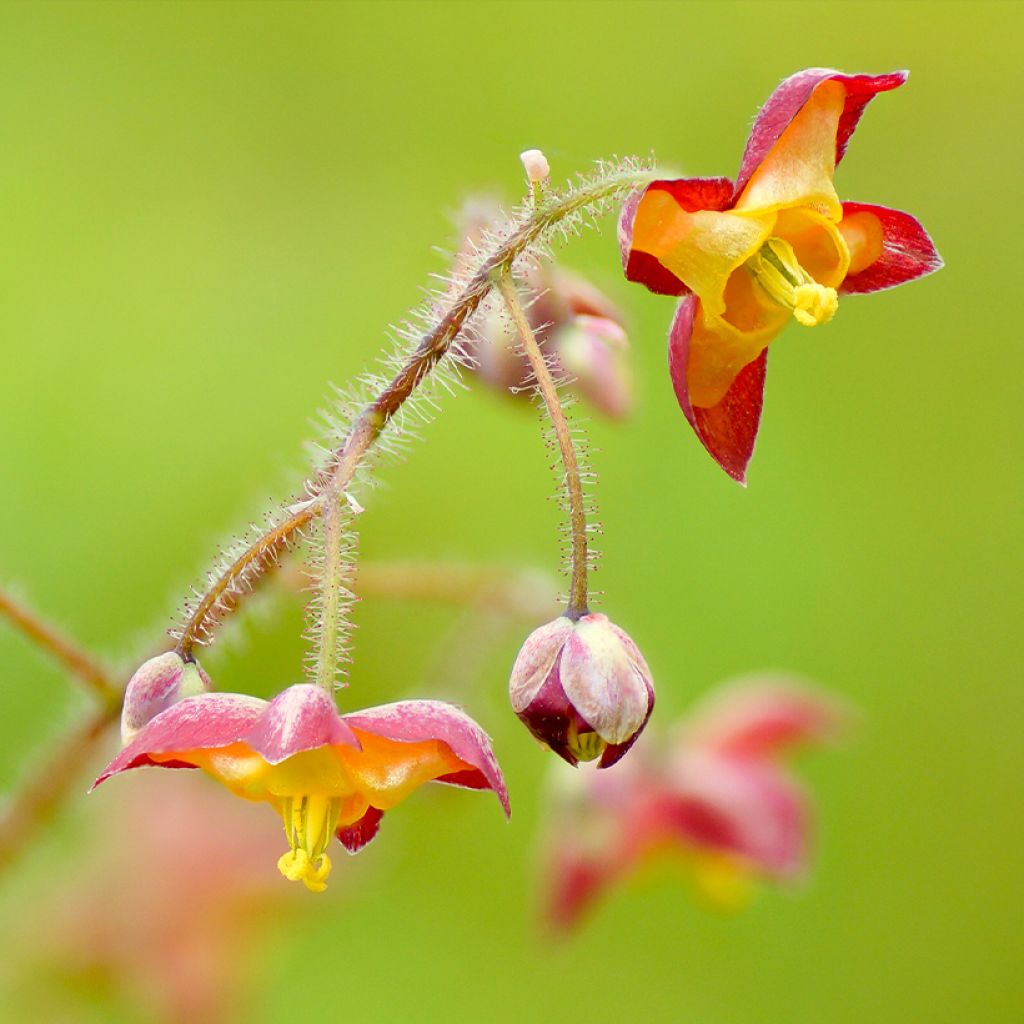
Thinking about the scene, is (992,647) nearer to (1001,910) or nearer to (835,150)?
(1001,910)

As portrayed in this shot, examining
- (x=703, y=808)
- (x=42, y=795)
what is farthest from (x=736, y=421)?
(x=703, y=808)

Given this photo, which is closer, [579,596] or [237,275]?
[579,596]

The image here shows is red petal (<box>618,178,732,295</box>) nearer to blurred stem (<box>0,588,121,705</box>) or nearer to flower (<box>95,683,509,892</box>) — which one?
flower (<box>95,683,509,892</box>)

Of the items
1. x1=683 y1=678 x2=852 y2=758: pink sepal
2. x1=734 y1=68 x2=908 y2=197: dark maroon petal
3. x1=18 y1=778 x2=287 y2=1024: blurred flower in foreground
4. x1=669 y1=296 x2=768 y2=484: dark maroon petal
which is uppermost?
x1=734 y1=68 x2=908 y2=197: dark maroon petal

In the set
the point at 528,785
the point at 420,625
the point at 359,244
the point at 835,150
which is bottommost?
the point at 528,785

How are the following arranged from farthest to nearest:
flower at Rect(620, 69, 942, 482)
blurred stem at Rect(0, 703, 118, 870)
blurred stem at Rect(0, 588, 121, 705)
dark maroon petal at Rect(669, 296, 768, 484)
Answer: blurred stem at Rect(0, 703, 118, 870) → blurred stem at Rect(0, 588, 121, 705) → dark maroon petal at Rect(669, 296, 768, 484) → flower at Rect(620, 69, 942, 482)

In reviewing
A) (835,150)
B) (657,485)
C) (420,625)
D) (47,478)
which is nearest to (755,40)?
(657,485)

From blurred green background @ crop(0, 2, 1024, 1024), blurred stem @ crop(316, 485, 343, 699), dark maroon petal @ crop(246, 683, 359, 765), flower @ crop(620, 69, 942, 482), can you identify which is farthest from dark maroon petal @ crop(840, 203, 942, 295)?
blurred green background @ crop(0, 2, 1024, 1024)
